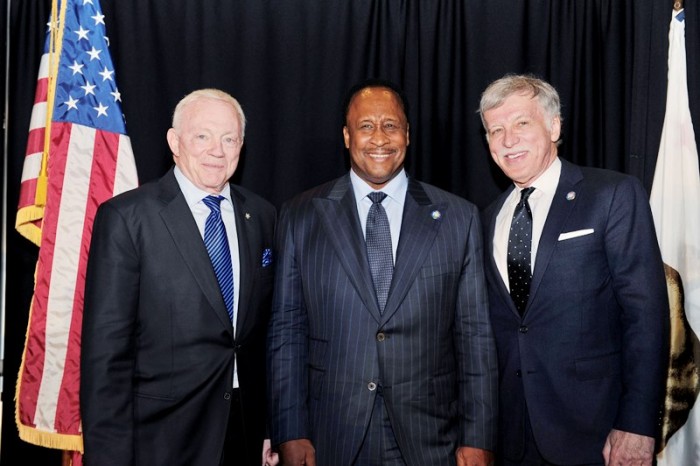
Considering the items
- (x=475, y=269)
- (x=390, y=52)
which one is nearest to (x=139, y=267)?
(x=475, y=269)

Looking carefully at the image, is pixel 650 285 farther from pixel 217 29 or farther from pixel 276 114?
pixel 217 29

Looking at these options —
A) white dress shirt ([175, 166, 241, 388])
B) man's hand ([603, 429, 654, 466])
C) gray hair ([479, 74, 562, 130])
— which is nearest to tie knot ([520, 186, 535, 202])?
gray hair ([479, 74, 562, 130])

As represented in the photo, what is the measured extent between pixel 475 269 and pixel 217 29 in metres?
2.03

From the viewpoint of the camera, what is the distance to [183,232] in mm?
2256

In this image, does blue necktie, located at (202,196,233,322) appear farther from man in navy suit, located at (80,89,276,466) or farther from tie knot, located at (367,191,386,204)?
tie knot, located at (367,191,386,204)

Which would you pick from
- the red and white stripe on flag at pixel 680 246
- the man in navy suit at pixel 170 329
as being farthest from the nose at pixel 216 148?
the red and white stripe on flag at pixel 680 246

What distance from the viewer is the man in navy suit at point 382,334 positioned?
7.28ft

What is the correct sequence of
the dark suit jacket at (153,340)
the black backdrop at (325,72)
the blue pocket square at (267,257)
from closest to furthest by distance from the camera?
the dark suit jacket at (153,340) → the blue pocket square at (267,257) → the black backdrop at (325,72)

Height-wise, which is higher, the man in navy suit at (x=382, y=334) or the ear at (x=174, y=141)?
the ear at (x=174, y=141)

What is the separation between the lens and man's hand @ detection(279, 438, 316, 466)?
2.27 meters

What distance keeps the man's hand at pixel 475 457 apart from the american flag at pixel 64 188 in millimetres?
1723

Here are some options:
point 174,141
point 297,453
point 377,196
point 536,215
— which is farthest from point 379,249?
point 174,141

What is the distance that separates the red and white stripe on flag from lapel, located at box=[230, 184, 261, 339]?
2053 mm

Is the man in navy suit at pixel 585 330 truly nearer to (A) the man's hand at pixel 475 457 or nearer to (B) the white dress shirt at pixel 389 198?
(A) the man's hand at pixel 475 457
